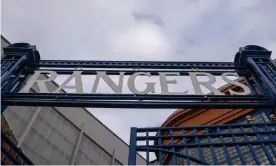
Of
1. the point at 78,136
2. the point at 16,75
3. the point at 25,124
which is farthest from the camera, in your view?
the point at 78,136

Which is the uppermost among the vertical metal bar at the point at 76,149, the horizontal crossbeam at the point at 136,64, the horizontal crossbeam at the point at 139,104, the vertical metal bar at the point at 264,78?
the vertical metal bar at the point at 76,149

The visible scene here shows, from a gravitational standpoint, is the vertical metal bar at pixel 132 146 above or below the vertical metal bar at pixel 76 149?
below

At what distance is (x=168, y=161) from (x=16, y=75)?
17.9 ft

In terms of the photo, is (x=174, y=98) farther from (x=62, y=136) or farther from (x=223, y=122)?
(x=62, y=136)

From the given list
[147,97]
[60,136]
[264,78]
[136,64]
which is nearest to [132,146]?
[147,97]

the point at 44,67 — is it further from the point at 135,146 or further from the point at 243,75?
the point at 243,75

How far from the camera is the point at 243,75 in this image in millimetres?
7008

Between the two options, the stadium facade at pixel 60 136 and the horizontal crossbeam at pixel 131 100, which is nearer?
the horizontal crossbeam at pixel 131 100

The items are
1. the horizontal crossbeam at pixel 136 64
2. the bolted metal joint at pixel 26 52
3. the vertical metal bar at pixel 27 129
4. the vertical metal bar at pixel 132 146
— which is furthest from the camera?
the vertical metal bar at pixel 27 129

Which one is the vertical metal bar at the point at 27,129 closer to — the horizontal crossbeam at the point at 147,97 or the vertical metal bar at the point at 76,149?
the vertical metal bar at the point at 76,149

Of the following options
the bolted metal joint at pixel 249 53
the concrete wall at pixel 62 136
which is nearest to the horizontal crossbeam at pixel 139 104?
the bolted metal joint at pixel 249 53

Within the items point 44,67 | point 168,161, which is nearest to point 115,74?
point 44,67

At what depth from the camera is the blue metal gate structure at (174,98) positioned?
4719mm

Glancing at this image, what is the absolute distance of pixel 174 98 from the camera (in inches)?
232
